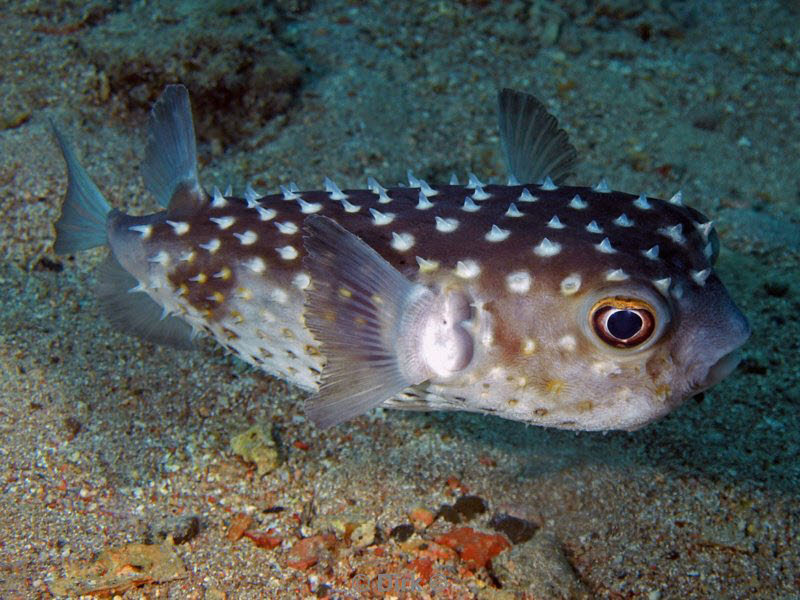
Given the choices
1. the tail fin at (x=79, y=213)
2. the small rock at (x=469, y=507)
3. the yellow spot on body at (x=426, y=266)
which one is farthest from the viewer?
the tail fin at (x=79, y=213)

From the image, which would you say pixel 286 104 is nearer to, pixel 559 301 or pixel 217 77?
pixel 217 77

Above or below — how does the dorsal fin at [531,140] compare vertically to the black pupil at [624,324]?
below

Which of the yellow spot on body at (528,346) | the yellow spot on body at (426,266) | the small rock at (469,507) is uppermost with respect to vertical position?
the yellow spot on body at (426,266)

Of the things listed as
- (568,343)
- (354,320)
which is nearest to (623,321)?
(568,343)

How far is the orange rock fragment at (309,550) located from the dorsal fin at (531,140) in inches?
80.2

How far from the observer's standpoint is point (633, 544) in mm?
2998

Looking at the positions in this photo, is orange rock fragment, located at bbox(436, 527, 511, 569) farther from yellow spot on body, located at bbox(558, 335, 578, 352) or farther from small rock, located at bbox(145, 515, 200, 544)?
yellow spot on body, located at bbox(558, 335, 578, 352)

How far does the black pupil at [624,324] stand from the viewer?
195 centimetres

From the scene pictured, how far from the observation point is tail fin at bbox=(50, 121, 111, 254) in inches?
138

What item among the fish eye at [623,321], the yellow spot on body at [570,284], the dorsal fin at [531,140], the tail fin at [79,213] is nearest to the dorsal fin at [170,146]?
the tail fin at [79,213]

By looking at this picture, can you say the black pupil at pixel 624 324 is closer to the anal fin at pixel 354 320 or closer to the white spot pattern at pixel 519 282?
the white spot pattern at pixel 519 282

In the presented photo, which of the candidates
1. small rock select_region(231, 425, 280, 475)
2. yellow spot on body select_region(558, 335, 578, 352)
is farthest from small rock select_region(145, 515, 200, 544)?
yellow spot on body select_region(558, 335, 578, 352)

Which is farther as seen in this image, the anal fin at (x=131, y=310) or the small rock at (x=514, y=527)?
the anal fin at (x=131, y=310)

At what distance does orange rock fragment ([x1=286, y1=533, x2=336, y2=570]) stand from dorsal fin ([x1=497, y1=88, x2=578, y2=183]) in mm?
2038
